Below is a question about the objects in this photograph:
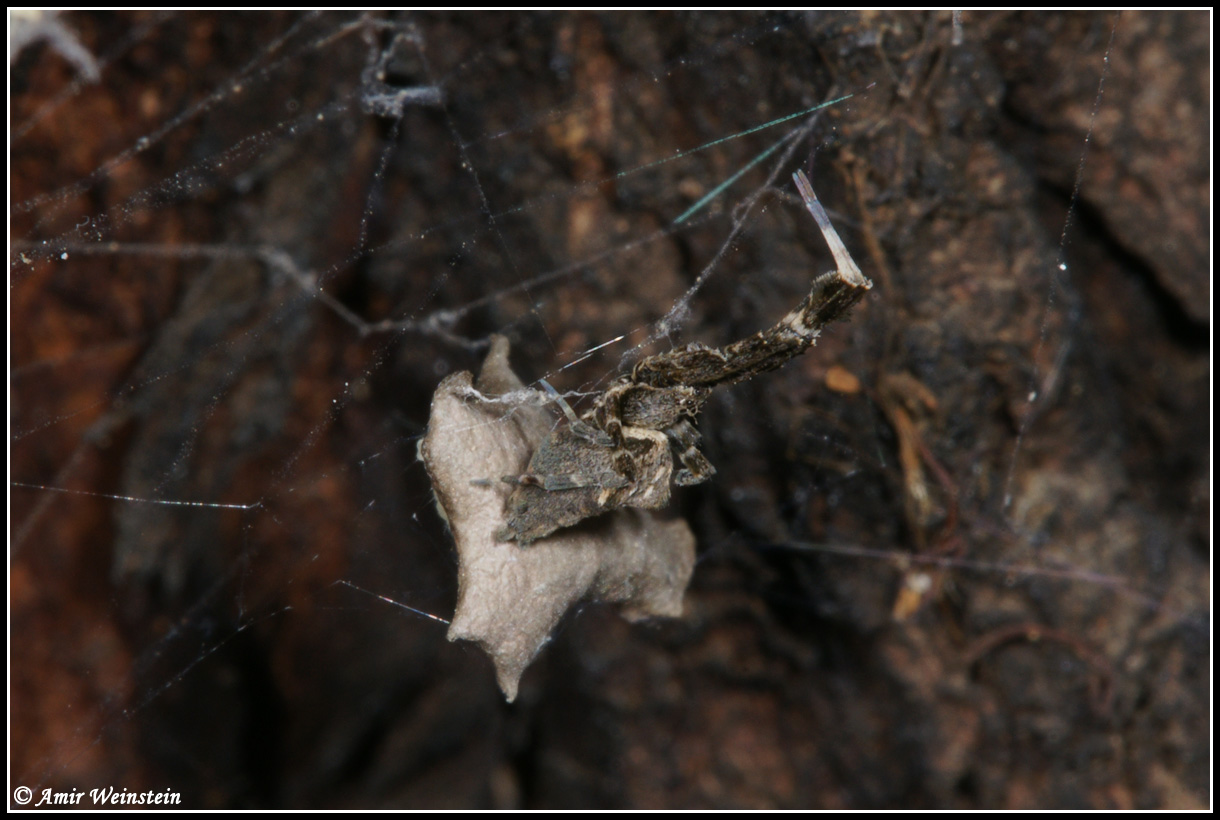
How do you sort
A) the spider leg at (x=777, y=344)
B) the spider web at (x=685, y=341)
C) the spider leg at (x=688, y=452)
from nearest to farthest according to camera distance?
the spider leg at (x=777, y=344) < the spider leg at (x=688, y=452) < the spider web at (x=685, y=341)

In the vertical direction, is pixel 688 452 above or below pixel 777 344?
below

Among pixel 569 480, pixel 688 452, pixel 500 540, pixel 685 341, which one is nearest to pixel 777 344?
pixel 688 452

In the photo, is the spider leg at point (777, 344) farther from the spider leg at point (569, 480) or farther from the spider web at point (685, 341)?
the spider web at point (685, 341)

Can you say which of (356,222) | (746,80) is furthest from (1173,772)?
(356,222)

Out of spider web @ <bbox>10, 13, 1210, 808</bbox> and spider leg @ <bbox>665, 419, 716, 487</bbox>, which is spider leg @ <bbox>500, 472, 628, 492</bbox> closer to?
spider leg @ <bbox>665, 419, 716, 487</bbox>

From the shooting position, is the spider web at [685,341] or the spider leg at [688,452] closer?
the spider leg at [688,452]

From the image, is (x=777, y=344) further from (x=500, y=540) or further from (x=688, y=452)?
(x=500, y=540)

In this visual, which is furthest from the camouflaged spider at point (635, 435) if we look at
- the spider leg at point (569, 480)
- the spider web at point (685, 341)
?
the spider web at point (685, 341)

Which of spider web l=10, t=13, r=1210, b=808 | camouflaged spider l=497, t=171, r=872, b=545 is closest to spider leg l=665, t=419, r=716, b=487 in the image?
camouflaged spider l=497, t=171, r=872, b=545
